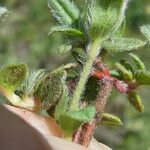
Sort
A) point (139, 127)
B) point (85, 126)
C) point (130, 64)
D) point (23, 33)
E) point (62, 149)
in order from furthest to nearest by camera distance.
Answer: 1. point (139, 127)
2. point (23, 33)
3. point (130, 64)
4. point (85, 126)
5. point (62, 149)

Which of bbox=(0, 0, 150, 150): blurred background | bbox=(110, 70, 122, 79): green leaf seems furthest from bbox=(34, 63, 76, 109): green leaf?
bbox=(0, 0, 150, 150): blurred background

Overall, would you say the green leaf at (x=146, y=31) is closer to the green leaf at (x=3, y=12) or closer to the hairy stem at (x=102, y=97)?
the hairy stem at (x=102, y=97)

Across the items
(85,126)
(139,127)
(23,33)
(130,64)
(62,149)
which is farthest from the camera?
(139,127)

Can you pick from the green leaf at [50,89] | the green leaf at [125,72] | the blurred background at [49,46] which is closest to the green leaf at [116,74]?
the green leaf at [125,72]

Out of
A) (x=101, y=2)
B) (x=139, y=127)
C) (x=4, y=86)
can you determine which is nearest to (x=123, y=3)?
(x=101, y=2)

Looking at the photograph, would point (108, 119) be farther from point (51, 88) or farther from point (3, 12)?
point (3, 12)

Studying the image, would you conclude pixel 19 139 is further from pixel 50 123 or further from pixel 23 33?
pixel 23 33
